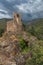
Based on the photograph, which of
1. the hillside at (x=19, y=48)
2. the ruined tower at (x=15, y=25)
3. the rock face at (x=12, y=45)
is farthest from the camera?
the ruined tower at (x=15, y=25)

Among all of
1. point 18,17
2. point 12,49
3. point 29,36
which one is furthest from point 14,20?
point 12,49

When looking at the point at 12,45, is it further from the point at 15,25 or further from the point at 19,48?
the point at 15,25

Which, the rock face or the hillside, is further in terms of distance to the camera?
the rock face

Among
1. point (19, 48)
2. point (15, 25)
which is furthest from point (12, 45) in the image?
point (15, 25)

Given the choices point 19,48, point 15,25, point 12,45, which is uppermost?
point 15,25

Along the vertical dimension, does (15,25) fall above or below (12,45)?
above

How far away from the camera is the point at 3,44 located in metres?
69.6

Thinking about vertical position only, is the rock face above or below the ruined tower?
below

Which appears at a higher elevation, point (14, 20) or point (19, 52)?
point (14, 20)

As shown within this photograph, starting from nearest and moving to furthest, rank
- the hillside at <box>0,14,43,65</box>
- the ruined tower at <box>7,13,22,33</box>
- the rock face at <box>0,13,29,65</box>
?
the hillside at <box>0,14,43,65</box> → the rock face at <box>0,13,29,65</box> → the ruined tower at <box>7,13,22,33</box>

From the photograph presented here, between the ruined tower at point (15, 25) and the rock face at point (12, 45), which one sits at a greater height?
the ruined tower at point (15, 25)

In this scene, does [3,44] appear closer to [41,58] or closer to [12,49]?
[12,49]

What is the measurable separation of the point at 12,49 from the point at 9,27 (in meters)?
12.8

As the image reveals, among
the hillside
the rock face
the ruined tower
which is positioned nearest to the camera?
the hillside
